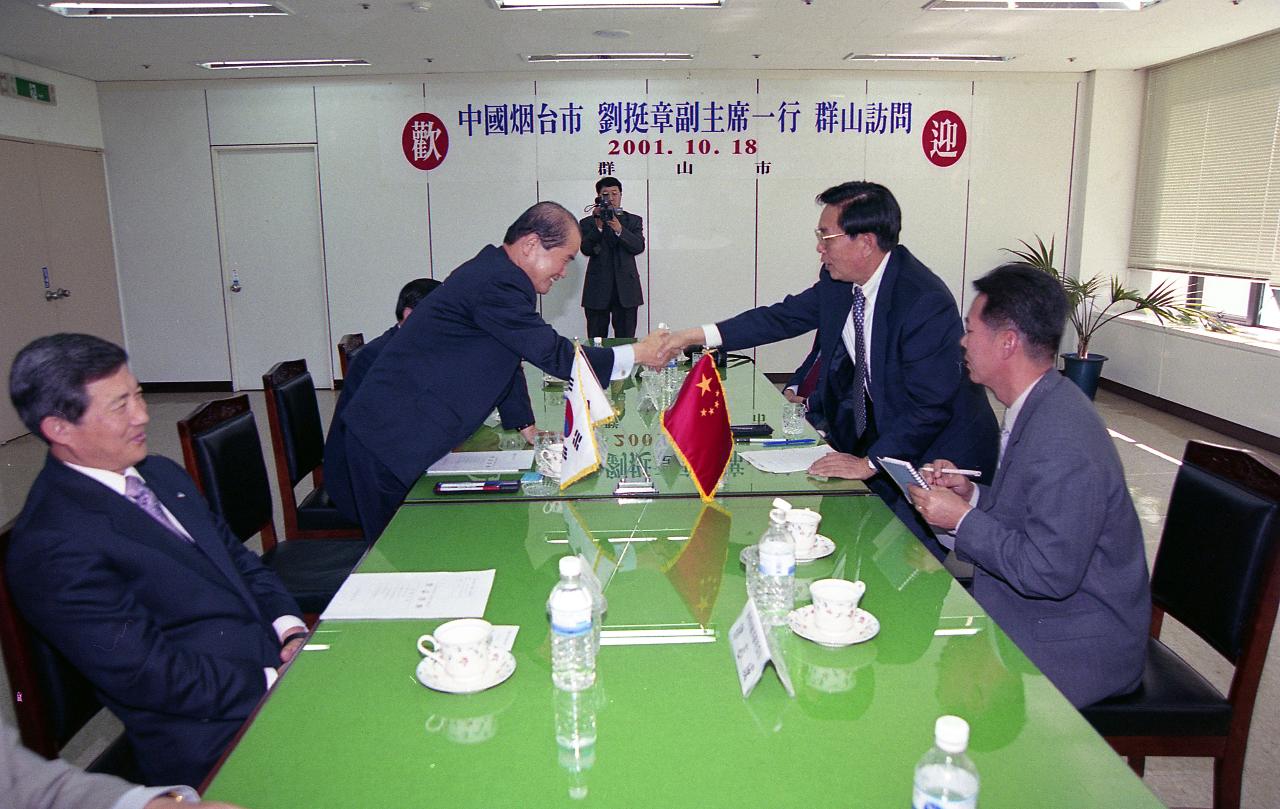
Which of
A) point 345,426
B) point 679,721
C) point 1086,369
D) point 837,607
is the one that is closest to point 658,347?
point 345,426

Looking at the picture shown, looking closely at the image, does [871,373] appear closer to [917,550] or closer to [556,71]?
[917,550]

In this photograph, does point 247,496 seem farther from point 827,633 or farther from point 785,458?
point 827,633

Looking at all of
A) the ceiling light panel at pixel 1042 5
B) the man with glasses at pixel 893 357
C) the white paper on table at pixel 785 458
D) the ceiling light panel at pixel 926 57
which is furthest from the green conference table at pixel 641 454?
the ceiling light panel at pixel 926 57

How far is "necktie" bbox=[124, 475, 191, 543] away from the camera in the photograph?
69.6 inches

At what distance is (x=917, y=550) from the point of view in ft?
6.53

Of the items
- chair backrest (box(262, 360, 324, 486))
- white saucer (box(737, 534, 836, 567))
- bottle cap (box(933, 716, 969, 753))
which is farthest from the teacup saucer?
chair backrest (box(262, 360, 324, 486))

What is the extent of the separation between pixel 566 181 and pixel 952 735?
24.2 ft

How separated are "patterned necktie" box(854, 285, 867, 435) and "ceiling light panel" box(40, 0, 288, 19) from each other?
4.15m

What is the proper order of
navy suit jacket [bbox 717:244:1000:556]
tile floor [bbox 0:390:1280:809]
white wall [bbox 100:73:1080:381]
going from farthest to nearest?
white wall [bbox 100:73:1080:381], navy suit jacket [bbox 717:244:1000:556], tile floor [bbox 0:390:1280:809]

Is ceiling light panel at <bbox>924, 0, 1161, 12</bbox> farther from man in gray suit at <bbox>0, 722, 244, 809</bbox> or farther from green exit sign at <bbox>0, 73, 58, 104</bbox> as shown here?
green exit sign at <bbox>0, 73, 58, 104</bbox>

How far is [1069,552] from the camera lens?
1.73 meters

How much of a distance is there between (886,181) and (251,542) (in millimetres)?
6159

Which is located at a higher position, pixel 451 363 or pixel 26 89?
pixel 26 89

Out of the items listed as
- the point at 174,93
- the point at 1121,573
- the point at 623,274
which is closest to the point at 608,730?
the point at 1121,573
